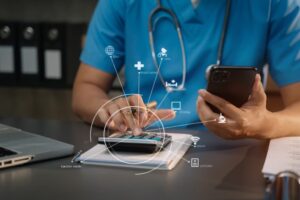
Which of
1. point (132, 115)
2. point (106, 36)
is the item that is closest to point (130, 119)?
point (132, 115)

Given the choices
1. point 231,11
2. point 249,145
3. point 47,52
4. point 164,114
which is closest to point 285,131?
point 249,145

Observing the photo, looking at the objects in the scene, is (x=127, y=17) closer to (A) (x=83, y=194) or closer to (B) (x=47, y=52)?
(A) (x=83, y=194)

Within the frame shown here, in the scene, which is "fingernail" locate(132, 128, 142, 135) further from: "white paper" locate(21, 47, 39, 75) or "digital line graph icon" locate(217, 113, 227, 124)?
"white paper" locate(21, 47, 39, 75)

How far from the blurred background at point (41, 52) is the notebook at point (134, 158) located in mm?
1001

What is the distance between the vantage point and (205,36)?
3.12 ft

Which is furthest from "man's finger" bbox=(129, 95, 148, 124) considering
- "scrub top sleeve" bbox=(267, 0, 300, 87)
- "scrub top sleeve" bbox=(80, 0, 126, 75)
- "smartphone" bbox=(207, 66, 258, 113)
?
"scrub top sleeve" bbox=(267, 0, 300, 87)

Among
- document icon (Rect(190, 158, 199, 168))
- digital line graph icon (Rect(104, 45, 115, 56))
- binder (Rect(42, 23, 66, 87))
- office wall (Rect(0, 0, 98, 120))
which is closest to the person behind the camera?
document icon (Rect(190, 158, 199, 168))

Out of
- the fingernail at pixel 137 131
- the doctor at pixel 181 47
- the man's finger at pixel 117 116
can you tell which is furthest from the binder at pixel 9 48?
the fingernail at pixel 137 131

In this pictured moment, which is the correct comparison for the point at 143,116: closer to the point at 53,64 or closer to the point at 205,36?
the point at 205,36

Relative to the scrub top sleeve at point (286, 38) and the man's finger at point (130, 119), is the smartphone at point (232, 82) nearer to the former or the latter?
the man's finger at point (130, 119)

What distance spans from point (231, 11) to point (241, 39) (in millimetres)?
61

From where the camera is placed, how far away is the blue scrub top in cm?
93

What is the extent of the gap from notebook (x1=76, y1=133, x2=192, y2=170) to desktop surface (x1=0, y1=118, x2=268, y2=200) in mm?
11

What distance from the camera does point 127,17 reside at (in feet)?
3.21
